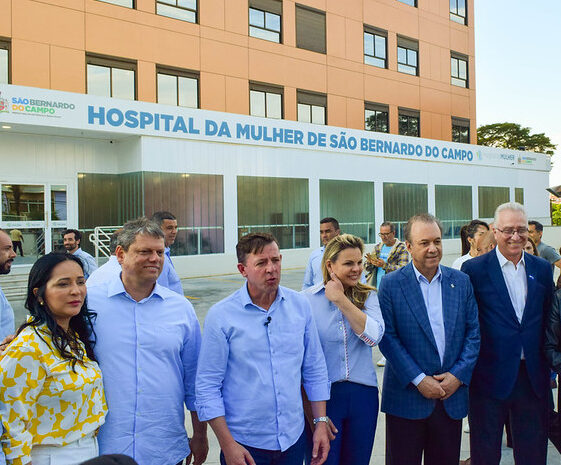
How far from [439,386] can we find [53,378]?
208 centimetres

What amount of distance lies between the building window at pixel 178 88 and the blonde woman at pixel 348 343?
14947 mm

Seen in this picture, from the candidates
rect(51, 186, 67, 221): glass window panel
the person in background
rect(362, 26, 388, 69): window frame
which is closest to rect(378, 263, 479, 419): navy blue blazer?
the person in background

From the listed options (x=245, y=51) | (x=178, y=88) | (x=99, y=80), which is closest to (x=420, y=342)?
(x=99, y=80)

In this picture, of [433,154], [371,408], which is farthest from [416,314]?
[433,154]

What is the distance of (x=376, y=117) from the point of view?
73.4ft

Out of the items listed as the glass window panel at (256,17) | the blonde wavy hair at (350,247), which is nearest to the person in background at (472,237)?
the blonde wavy hair at (350,247)

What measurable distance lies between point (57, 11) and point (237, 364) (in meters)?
15.1

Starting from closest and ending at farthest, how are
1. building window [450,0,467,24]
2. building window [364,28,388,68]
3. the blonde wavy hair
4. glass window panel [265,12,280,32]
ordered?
the blonde wavy hair → glass window panel [265,12,280,32] → building window [364,28,388,68] → building window [450,0,467,24]

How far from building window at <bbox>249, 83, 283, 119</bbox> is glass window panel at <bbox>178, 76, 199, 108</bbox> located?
2.12 m

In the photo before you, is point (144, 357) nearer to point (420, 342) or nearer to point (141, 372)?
point (141, 372)

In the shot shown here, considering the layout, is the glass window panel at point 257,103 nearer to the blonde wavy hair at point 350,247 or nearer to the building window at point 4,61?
the building window at point 4,61

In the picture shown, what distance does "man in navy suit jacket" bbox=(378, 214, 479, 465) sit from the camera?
309cm

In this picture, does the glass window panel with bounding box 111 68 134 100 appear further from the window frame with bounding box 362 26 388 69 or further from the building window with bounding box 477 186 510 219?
the building window with bounding box 477 186 510 219

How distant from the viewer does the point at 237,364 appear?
8.58 ft
